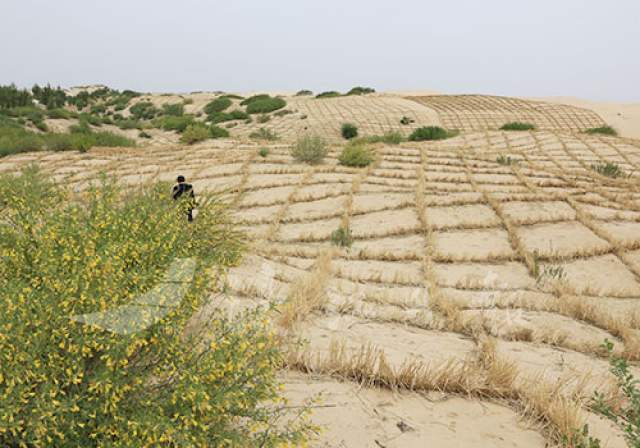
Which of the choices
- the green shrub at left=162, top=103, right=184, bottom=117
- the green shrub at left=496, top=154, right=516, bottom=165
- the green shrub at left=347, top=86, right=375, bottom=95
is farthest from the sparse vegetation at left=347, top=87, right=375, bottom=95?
the green shrub at left=496, top=154, right=516, bottom=165

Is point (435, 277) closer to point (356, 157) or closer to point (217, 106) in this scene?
point (356, 157)

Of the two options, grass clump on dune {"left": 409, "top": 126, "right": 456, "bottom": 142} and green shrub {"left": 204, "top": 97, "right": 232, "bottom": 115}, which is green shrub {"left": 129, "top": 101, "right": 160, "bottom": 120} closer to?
green shrub {"left": 204, "top": 97, "right": 232, "bottom": 115}

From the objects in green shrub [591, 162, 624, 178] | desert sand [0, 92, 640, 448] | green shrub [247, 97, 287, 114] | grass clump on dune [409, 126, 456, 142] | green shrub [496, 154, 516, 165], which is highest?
green shrub [247, 97, 287, 114]

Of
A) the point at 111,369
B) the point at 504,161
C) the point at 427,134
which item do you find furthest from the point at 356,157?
the point at 111,369

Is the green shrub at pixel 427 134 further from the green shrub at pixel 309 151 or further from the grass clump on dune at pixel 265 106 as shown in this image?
the grass clump on dune at pixel 265 106

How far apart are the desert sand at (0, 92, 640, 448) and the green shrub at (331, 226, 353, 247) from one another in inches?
6.8

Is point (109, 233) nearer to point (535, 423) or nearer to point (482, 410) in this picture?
point (482, 410)

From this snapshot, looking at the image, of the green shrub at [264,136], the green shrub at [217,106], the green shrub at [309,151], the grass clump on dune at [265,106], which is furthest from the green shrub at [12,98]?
the green shrub at [309,151]

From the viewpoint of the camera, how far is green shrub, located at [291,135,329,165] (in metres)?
9.48

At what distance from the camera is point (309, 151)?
9.48 m

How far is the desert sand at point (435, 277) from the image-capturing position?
7.57ft

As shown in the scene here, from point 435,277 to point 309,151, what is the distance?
17.7ft

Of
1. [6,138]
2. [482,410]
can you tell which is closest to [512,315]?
[482,410]

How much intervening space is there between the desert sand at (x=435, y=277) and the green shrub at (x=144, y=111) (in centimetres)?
1818
